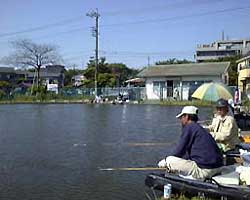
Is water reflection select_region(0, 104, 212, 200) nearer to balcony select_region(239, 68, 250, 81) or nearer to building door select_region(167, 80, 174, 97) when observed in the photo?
balcony select_region(239, 68, 250, 81)

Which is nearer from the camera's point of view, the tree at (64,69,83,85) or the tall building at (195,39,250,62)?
the tree at (64,69,83,85)

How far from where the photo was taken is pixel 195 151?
6219 millimetres

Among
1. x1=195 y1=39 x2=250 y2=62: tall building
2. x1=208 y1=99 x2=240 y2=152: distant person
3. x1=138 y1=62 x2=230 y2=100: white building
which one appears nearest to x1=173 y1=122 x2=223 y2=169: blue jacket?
x1=208 y1=99 x2=240 y2=152: distant person

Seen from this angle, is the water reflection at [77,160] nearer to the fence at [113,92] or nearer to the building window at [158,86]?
the building window at [158,86]

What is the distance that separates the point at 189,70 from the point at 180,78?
5.19 feet

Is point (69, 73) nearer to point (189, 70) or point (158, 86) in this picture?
point (158, 86)

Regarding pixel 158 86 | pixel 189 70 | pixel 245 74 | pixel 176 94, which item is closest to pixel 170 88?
pixel 158 86

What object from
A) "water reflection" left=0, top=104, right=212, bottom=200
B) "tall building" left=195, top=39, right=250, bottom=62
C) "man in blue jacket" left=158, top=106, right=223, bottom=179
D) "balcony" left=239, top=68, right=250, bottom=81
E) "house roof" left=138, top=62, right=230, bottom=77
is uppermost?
"tall building" left=195, top=39, right=250, bottom=62

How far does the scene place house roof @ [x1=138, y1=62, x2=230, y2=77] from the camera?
47.5 m

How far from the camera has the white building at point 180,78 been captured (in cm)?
4741

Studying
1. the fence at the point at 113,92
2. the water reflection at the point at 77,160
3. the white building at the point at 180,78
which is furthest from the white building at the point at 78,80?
the water reflection at the point at 77,160

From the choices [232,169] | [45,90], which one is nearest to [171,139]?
[232,169]

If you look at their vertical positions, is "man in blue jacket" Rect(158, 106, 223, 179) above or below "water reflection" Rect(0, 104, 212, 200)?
above

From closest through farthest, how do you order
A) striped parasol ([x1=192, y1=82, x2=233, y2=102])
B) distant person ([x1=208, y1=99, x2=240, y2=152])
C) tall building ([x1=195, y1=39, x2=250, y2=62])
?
distant person ([x1=208, y1=99, x2=240, y2=152]) → striped parasol ([x1=192, y1=82, x2=233, y2=102]) → tall building ([x1=195, y1=39, x2=250, y2=62])
